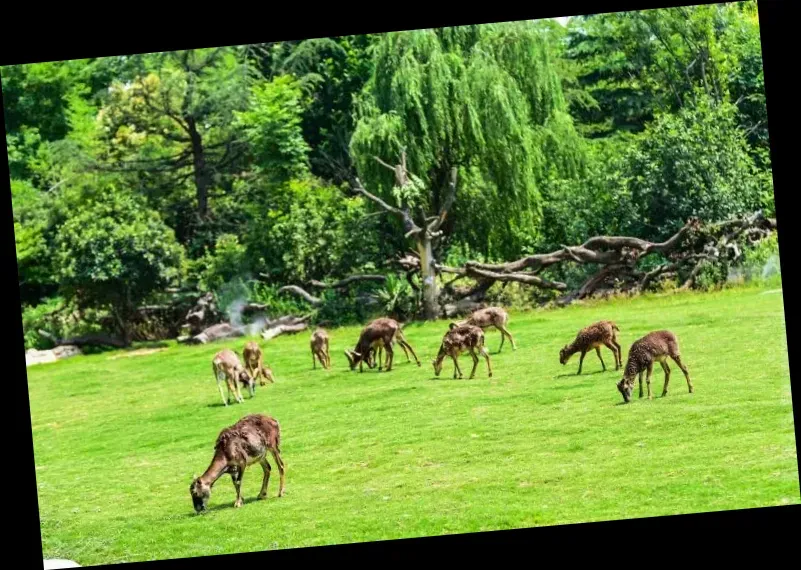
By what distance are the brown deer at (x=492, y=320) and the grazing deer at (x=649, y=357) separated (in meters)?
0.88

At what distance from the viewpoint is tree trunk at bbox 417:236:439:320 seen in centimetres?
1066

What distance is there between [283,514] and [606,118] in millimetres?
3859

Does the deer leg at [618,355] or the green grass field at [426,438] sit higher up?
the deer leg at [618,355]

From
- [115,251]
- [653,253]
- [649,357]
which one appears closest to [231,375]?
[115,251]

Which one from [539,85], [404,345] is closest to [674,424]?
[404,345]

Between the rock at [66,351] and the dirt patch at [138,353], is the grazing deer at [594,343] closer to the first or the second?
the dirt patch at [138,353]

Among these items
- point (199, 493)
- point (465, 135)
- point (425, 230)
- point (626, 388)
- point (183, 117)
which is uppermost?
point (183, 117)

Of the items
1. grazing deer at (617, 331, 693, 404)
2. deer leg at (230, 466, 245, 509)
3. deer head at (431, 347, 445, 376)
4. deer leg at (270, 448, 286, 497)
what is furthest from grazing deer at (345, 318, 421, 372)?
grazing deer at (617, 331, 693, 404)

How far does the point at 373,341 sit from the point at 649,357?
81.6 inches

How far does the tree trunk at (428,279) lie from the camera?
1066 cm

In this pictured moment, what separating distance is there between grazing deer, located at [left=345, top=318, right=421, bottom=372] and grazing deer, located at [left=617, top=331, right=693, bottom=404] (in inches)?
62.2

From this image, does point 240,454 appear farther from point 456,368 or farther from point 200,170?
point 200,170

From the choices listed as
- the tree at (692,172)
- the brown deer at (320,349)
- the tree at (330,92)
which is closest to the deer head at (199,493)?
the brown deer at (320,349)

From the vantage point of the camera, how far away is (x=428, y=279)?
1067 cm
